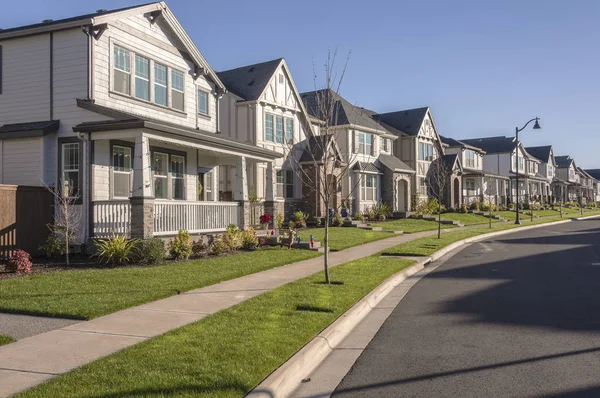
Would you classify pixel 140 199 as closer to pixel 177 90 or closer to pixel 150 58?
pixel 150 58

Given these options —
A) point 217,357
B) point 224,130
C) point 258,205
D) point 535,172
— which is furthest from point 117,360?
point 535,172

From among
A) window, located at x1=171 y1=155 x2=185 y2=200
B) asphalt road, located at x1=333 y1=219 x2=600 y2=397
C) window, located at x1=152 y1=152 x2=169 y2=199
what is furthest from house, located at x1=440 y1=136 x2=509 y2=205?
asphalt road, located at x1=333 y1=219 x2=600 y2=397

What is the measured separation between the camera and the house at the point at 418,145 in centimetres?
4603

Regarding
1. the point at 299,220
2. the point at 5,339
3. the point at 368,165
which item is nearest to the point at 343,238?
the point at 299,220

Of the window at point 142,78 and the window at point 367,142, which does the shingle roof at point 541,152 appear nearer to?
the window at point 367,142

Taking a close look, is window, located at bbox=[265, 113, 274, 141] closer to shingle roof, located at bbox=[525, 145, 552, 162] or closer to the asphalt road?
the asphalt road

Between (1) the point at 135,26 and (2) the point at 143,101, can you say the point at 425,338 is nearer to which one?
(2) the point at 143,101

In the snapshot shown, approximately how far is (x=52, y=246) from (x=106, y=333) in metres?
9.26

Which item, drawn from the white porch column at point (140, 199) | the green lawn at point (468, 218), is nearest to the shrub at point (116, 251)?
the white porch column at point (140, 199)

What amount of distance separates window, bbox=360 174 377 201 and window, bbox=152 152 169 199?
2023 cm

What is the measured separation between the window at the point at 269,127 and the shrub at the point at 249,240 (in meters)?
10.8

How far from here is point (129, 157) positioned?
1748 centimetres

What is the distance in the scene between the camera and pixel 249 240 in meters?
18.5

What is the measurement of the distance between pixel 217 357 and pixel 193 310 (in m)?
2.96
